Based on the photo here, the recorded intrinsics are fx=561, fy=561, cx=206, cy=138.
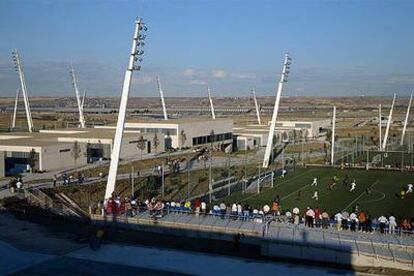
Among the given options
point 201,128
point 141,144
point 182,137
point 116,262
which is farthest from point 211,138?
point 116,262

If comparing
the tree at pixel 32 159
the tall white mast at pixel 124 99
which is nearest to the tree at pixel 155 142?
the tree at pixel 32 159

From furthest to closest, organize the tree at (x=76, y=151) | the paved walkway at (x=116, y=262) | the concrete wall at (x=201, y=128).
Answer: the concrete wall at (x=201, y=128) → the tree at (x=76, y=151) → the paved walkway at (x=116, y=262)

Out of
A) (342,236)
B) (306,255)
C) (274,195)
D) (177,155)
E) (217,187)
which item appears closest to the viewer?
(306,255)

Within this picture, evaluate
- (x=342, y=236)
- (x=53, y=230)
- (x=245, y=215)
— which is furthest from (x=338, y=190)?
(x=53, y=230)

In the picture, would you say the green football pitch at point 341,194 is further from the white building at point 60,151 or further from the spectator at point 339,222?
the white building at point 60,151

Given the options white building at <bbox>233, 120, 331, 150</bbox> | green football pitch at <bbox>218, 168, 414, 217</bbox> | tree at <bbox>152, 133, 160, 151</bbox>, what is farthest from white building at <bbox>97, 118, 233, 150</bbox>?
green football pitch at <bbox>218, 168, 414, 217</bbox>

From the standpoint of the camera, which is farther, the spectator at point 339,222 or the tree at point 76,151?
the tree at point 76,151

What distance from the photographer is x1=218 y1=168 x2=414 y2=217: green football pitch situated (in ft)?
118

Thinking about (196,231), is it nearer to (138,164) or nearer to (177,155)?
(138,164)

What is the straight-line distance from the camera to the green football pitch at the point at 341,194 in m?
36.0

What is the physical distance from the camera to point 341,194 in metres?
40.8

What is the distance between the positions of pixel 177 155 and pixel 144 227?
1404 inches

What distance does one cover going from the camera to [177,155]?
198 feet

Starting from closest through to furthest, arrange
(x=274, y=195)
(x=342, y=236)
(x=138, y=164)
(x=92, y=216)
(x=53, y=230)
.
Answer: (x=342, y=236) < (x=53, y=230) < (x=92, y=216) < (x=274, y=195) < (x=138, y=164)
